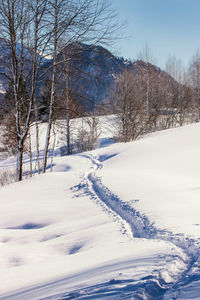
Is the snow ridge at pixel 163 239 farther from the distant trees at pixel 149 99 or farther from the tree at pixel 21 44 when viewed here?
the distant trees at pixel 149 99

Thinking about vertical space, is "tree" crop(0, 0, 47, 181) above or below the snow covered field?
above

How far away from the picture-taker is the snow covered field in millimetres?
2135

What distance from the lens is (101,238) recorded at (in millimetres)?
3594

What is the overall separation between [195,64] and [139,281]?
36.9 meters

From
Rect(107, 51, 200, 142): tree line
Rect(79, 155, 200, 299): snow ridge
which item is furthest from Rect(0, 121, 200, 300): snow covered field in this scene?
Rect(107, 51, 200, 142): tree line

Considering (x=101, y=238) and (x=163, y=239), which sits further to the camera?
(x=101, y=238)

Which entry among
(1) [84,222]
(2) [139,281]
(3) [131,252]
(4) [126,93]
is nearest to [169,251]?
(3) [131,252]

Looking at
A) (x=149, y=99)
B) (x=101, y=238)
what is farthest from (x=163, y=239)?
(x=149, y=99)

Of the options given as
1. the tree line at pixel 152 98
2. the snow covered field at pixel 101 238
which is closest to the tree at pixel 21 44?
the snow covered field at pixel 101 238

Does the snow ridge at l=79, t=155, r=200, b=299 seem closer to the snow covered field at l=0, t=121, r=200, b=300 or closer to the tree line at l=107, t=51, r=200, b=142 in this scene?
the snow covered field at l=0, t=121, r=200, b=300

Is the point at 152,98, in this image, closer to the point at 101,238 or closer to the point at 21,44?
the point at 21,44

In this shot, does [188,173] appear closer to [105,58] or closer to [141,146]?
[105,58]

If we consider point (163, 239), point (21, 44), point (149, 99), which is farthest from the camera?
point (149, 99)

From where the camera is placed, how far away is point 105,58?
23.0 feet
